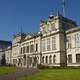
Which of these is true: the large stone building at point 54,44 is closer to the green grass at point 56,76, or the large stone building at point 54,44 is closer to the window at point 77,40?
the window at point 77,40

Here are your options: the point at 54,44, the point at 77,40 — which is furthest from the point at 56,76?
the point at 54,44

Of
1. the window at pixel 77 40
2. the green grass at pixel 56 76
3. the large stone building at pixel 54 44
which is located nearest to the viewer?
the green grass at pixel 56 76

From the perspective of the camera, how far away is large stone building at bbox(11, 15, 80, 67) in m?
65.2

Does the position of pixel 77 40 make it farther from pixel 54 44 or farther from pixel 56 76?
pixel 56 76

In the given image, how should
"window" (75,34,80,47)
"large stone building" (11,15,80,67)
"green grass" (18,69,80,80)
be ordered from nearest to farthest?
"green grass" (18,69,80,80) < "window" (75,34,80,47) < "large stone building" (11,15,80,67)

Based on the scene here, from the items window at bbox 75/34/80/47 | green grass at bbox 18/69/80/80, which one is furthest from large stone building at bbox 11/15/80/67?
green grass at bbox 18/69/80/80

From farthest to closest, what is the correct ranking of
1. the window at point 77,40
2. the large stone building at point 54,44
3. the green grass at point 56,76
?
the large stone building at point 54,44 < the window at point 77,40 < the green grass at point 56,76

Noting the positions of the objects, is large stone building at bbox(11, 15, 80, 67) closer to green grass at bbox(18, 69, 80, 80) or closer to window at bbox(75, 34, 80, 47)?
window at bbox(75, 34, 80, 47)

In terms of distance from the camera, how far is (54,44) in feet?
233

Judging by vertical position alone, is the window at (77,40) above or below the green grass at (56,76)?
above

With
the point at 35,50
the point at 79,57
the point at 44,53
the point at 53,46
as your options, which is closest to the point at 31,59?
the point at 35,50

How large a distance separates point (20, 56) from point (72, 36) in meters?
36.5

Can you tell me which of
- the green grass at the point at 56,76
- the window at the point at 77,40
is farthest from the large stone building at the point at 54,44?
the green grass at the point at 56,76

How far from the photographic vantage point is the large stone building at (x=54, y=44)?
65.2 metres
